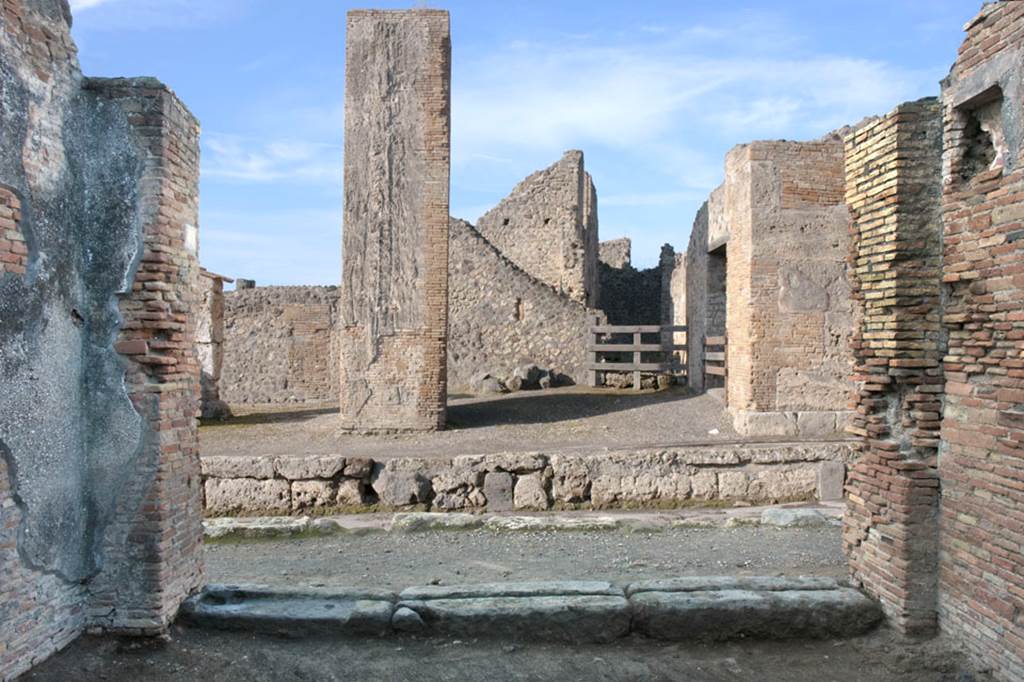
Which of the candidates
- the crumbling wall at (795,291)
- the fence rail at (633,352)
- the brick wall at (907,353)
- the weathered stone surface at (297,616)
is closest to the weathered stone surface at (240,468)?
the weathered stone surface at (297,616)

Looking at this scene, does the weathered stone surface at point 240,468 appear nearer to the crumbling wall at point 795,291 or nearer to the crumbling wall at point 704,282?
the crumbling wall at point 795,291

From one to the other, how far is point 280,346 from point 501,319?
18.9 ft

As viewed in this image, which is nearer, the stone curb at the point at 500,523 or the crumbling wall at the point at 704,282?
the stone curb at the point at 500,523

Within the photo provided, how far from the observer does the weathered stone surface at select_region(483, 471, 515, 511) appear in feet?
32.4

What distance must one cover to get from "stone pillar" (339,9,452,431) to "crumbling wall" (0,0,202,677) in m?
6.86

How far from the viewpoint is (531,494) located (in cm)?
990

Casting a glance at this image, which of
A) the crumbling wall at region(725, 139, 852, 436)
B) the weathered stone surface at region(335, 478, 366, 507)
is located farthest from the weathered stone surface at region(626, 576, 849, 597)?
the crumbling wall at region(725, 139, 852, 436)

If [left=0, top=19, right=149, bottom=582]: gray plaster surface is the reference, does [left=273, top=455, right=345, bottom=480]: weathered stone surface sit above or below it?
below

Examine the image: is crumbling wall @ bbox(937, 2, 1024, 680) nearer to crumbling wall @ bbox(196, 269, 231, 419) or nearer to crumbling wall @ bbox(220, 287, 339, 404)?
crumbling wall @ bbox(196, 269, 231, 419)

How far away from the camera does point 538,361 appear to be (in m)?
18.5

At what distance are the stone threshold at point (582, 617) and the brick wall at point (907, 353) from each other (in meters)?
0.36

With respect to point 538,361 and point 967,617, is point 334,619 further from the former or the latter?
point 538,361

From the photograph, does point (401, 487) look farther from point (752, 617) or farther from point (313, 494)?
point (752, 617)

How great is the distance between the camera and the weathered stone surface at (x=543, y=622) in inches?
193
